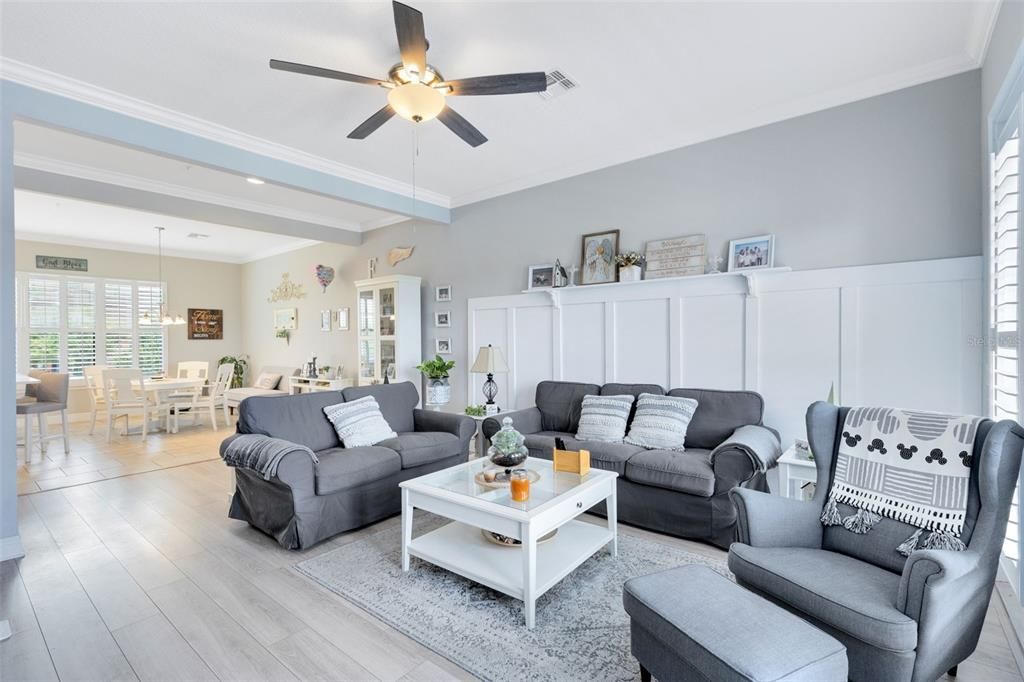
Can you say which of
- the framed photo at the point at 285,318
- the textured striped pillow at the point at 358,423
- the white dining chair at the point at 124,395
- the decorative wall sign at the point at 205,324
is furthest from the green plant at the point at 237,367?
the textured striped pillow at the point at 358,423

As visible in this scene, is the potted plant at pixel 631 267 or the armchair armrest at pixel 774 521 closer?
the armchair armrest at pixel 774 521

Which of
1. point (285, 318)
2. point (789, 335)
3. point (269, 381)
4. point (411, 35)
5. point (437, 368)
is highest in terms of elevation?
point (411, 35)

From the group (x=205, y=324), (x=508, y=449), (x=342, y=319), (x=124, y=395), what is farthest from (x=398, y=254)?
(x=205, y=324)

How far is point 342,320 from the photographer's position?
699 centimetres

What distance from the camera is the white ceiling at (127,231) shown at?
591 centimetres

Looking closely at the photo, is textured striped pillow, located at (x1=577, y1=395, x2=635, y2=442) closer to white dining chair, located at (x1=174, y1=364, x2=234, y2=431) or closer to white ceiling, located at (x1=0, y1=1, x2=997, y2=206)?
white ceiling, located at (x1=0, y1=1, x2=997, y2=206)

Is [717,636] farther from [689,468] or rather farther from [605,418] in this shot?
[605,418]

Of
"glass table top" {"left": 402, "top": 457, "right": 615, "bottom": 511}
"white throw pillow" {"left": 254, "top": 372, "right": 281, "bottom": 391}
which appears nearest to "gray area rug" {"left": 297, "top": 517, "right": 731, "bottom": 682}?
"glass table top" {"left": 402, "top": 457, "right": 615, "bottom": 511}

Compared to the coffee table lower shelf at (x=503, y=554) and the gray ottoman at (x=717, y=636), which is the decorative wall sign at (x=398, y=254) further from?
the gray ottoman at (x=717, y=636)

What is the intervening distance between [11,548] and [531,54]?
4149 mm

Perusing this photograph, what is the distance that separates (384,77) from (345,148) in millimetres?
1236

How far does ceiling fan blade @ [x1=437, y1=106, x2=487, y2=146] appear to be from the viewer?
8.85ft

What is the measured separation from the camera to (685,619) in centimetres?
148

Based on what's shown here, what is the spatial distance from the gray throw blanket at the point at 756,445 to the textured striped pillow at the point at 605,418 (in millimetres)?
778
